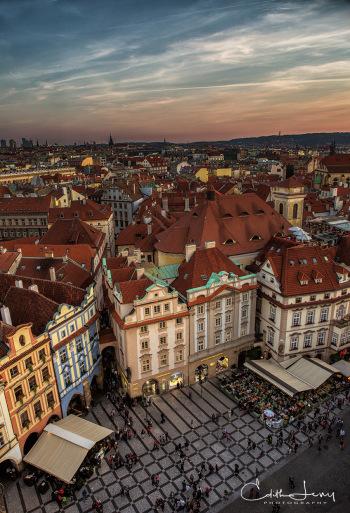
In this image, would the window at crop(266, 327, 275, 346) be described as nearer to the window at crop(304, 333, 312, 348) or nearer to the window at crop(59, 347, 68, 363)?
the window at crop(304, 333, 312, 348)

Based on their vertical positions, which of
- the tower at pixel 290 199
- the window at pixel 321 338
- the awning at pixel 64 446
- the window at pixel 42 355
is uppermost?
the tower at pixel 290 199

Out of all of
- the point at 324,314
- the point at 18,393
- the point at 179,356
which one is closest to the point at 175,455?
the point at 179,356

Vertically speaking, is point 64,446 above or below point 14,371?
below

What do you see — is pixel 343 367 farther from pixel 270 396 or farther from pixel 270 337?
pixel 270 396

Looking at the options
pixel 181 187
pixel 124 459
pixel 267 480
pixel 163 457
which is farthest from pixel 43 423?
pixel 181 187

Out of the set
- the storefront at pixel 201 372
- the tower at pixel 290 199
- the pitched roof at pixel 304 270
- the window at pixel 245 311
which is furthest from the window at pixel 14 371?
the tower at pixel 290 199

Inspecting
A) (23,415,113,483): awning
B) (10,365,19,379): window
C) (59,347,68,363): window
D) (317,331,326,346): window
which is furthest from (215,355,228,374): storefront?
(10,365,19,379): window

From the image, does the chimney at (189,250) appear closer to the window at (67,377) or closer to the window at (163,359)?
the window at (163,359)

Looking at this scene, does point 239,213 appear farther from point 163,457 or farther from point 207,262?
point 163,457
